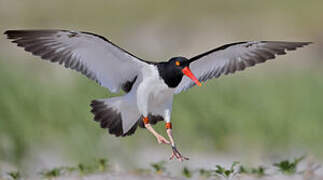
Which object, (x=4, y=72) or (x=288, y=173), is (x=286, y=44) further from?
(x=4, y=72)

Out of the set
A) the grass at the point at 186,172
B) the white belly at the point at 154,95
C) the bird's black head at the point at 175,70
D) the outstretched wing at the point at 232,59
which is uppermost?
the outstretched wing at the point at 232,59

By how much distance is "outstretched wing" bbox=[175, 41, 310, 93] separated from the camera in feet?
18.1

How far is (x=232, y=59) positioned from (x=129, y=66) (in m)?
0.85

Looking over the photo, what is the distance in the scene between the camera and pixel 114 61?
5199 mm

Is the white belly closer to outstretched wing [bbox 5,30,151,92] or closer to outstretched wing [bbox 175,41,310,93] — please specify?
outstretched wing [bbox 5,30,151,92]

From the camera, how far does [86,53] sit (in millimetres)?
5234

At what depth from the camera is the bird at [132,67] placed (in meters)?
4.89

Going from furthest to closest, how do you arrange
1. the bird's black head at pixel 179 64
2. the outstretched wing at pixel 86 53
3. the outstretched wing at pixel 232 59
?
the outstretched wing at pixel 232 59
the outstretched wing at pixel 86 53
the bird's black head at pixel 179 64

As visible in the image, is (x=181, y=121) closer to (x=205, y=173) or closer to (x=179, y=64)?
(x=205, y=173)

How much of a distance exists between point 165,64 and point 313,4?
12.7m

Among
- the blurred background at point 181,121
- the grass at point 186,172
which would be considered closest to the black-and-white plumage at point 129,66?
the grass at point 186,172

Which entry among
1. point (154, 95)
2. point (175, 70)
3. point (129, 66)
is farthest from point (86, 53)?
point (175, 70)

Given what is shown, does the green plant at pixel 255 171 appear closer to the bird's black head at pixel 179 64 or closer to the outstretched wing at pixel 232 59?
the outstretched wing at pixel 232 59

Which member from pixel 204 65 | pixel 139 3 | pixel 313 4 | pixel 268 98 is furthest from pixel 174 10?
pixel 204 65
